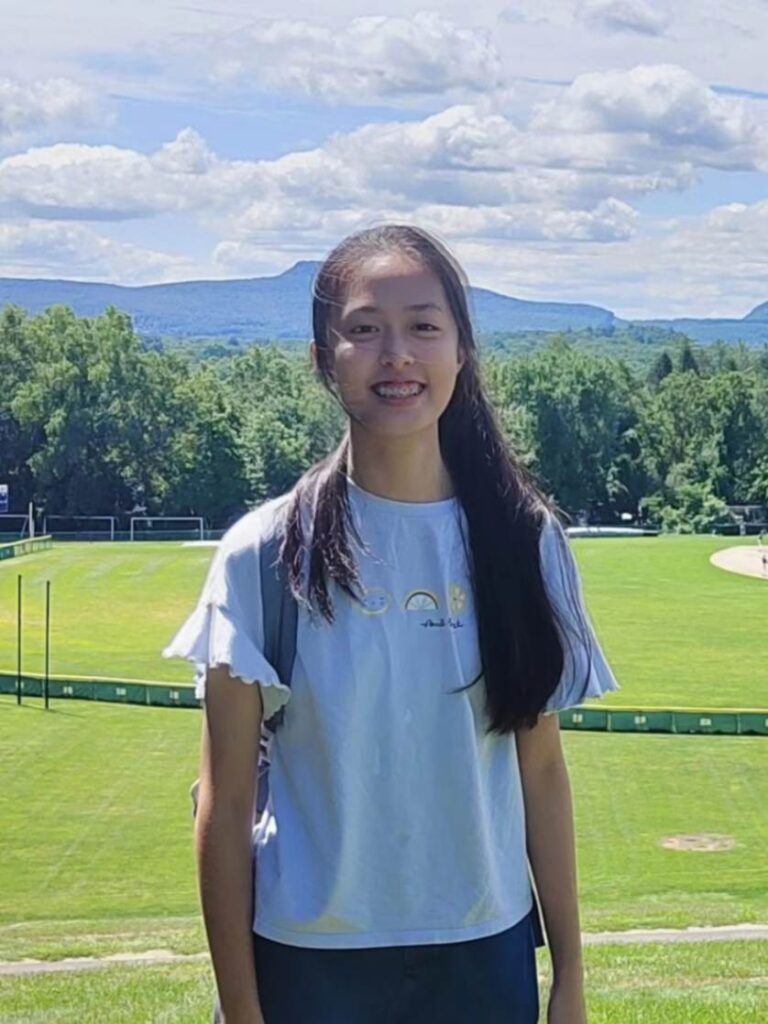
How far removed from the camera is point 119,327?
81.0m

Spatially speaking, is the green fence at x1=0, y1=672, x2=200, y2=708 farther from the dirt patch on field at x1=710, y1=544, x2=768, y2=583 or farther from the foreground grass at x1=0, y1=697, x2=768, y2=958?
the dirt patch on field at x1=710, y1=544, x2=768, y2=583

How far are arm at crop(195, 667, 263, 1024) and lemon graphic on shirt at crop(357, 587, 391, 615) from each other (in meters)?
0.21

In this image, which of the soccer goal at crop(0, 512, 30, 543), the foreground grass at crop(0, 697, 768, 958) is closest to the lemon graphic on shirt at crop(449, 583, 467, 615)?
the foreground grass at crop(0, 697, 768, 958)

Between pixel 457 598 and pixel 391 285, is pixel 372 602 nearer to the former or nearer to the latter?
pixel 457 598

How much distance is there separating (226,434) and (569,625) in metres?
75.8

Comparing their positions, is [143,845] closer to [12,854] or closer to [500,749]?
[12,854]

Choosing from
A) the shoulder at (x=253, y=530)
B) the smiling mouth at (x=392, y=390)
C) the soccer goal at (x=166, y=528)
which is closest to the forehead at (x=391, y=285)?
the smiling mouth at (x=392, y=390)

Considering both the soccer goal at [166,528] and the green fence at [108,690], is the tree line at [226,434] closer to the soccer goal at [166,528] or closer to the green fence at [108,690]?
the soccer goal at [166,528]

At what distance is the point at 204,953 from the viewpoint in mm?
10773

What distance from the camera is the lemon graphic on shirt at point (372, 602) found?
273 centimetres

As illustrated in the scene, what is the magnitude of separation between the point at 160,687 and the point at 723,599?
24058 mm

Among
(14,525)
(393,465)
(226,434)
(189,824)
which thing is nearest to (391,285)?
(393,465)

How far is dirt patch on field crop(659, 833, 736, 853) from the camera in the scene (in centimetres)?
2058

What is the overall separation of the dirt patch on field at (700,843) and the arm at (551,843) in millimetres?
18083
